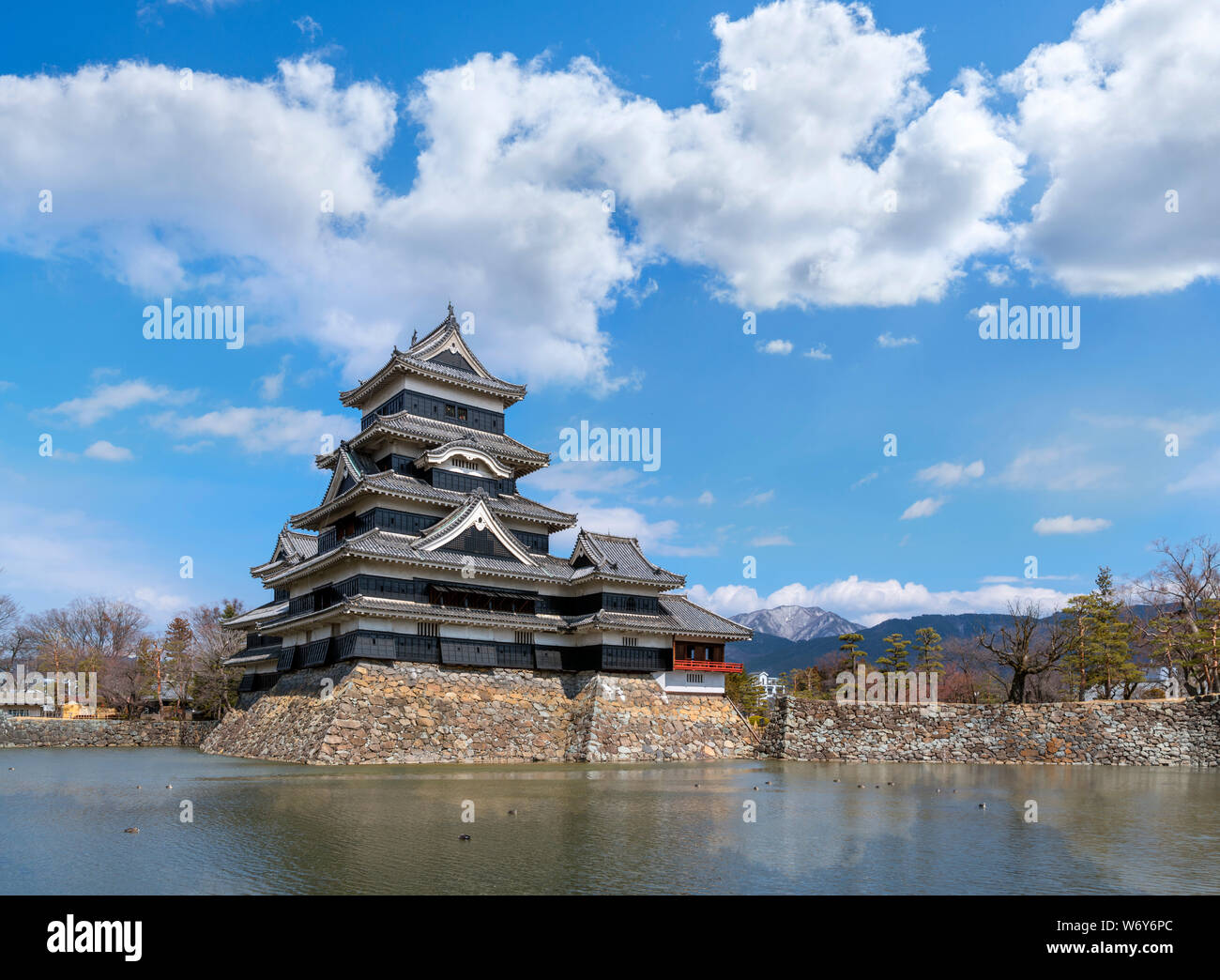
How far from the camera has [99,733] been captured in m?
49.3

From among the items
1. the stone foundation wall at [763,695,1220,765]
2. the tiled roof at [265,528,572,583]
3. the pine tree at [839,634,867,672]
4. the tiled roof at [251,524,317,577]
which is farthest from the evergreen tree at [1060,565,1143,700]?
the tiled roof at [251,524,317,577]

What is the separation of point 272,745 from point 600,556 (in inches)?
673

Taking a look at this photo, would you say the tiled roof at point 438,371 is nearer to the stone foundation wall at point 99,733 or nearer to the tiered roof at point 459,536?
the tiered roof at point 459,536

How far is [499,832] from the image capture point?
15078 millimetres

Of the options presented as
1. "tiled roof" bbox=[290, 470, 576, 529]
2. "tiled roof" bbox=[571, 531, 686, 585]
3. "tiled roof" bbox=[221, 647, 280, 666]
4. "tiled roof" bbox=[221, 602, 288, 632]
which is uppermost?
"tiled roof" bbox=[290, 470, 576, 529]

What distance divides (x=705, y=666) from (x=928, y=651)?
25.8 m

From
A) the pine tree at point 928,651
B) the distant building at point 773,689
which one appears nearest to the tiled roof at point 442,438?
the distant building at point 773,689

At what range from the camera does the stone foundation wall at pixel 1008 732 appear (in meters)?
32.8

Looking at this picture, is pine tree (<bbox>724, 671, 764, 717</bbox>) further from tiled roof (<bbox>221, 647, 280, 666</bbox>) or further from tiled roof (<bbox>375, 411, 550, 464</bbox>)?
tiled roof (<bbox>221, 647, 280, 666</bbox>)

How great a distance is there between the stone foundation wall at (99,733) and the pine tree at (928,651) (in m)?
49.6

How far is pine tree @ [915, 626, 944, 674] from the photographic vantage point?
195 ft

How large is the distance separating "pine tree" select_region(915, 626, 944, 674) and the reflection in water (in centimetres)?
3294
